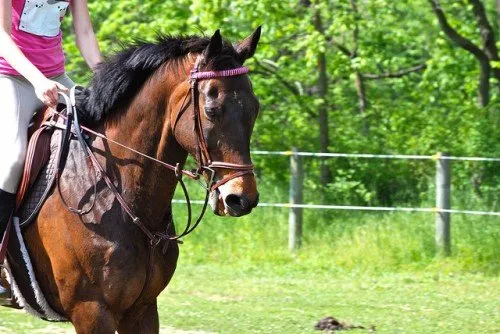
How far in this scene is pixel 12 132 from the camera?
16.7 feet

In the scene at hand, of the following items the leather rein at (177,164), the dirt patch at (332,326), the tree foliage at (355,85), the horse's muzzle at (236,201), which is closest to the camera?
the horse's muzzle at (236,201)

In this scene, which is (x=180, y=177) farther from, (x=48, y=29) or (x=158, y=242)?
(x=48, y=29)

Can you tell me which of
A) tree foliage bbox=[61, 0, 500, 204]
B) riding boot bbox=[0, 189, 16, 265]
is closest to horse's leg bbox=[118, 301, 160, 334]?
riding boot bbox=[0, 189, 16, 265]

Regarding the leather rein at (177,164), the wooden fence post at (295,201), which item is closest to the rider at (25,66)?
the leather rein at (177,164)

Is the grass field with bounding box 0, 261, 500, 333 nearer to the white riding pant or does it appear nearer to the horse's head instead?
the white riding pant

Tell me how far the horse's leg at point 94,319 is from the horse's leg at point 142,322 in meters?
0.19

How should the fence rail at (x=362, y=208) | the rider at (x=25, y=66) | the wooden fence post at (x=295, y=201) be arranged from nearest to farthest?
the rider at (x=25, y=66)
the fence rail at (x=362, y=208)
the wooden fence post at (x=295, y=201)

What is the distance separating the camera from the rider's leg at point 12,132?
504 cm

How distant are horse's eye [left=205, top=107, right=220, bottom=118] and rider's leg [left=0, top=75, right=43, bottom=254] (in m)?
1.05

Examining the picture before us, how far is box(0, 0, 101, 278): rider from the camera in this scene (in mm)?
5008

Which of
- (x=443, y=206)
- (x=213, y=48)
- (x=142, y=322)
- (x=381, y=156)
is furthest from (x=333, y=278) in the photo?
(x=213, y=48)

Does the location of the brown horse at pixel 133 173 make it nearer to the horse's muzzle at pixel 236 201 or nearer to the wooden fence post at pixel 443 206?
the horse's muzzle at pixel 236 201

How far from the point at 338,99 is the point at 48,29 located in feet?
37.2

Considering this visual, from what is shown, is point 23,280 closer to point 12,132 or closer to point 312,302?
point 12,132
